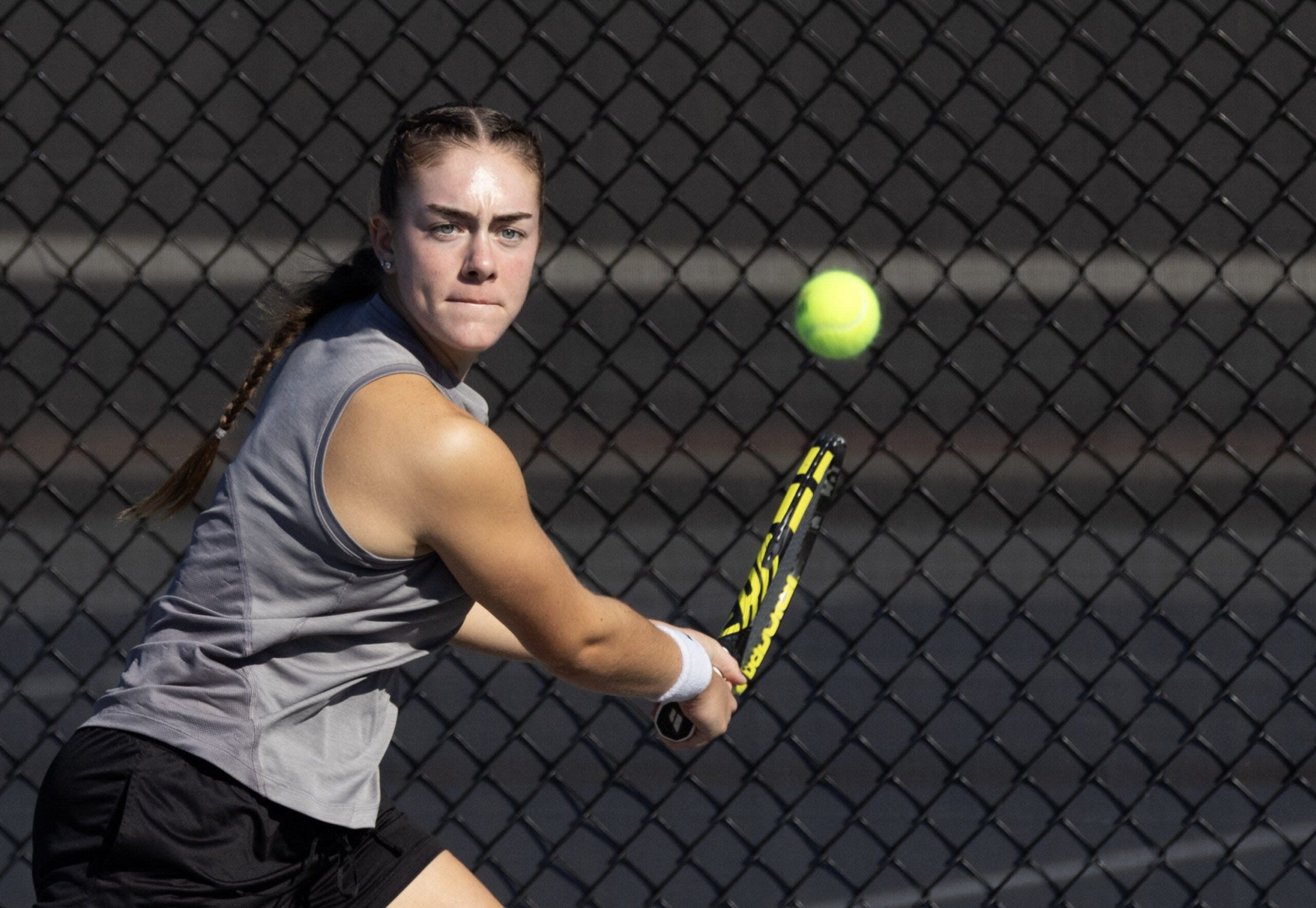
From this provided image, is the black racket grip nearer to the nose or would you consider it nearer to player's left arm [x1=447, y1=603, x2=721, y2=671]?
player's left arm [x1=447, y1=603, x2=721, y2=671]

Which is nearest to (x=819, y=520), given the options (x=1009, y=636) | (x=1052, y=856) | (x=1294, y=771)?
(x=1294, y=771)

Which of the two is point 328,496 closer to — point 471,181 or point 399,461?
point 399,461

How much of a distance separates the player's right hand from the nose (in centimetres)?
57

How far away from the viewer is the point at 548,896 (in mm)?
3639

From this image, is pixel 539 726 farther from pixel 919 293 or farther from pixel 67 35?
pixel 67 35

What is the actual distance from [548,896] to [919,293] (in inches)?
98.7

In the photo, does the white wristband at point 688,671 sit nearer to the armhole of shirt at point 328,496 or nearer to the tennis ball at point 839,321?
the armhole of shirt at point 328,496

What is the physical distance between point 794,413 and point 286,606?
256 cm

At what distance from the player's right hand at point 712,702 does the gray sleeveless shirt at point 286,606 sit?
399 mm

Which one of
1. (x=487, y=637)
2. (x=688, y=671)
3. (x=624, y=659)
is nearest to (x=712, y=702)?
(x=688, y=671)

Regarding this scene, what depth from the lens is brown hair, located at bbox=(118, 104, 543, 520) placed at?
1.61 m

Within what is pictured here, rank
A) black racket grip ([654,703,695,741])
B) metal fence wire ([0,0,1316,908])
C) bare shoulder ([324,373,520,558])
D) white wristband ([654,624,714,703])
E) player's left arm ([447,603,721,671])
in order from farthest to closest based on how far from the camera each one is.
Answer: metal fence wire ([0,0,1316,908]), player's left arm ([447,603,721,671]), black racket grip ([654,703,695,741]), white wristband ([654,624,714,703]), bare shoulder ([324,373,520,558])

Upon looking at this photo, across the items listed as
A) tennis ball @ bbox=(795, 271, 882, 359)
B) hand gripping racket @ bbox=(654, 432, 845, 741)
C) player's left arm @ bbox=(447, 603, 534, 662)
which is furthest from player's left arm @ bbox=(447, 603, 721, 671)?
tennis ball @ bbox=(795, 271, 882, 359)

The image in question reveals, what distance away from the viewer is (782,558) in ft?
7.43
